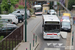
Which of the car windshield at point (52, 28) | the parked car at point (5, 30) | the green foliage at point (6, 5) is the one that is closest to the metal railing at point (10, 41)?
the parked car at point (5, 30)

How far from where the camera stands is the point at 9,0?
95.5ft

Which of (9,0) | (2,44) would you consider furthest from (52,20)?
(9,0)

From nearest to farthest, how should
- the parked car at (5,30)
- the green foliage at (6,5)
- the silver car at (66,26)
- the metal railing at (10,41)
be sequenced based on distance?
the metal railing at (10,41), the parked car at (5,30), the silver car at (66,26), the green foliage at (6,5)

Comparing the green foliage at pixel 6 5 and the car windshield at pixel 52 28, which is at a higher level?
the green foliage at pixel 6 5

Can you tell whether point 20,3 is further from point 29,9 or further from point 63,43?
point 63,43

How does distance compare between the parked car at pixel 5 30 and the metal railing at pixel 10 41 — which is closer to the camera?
the metal railing at pixel 10 41

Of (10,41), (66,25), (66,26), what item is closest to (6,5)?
(66,25)

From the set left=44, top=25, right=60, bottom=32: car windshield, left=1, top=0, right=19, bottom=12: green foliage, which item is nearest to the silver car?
left=44, top=25, right=60, bottom=32: car windshield

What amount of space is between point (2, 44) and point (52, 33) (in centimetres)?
715

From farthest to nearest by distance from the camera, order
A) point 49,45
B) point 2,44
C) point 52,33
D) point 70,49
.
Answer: point 52,33
point 49,45
point 70,49
point 2,44

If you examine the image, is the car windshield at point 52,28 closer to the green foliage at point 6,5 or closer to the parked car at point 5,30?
the parked car at point 5,30

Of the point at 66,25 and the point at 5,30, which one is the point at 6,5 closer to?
the point at 5,30

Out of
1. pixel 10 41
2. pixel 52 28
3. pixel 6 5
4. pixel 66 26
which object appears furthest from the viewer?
pixel 6 5

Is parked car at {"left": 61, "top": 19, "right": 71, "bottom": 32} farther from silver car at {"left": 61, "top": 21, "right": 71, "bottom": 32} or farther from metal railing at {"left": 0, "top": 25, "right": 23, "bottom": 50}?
metal railing at {"left": 0, "top": 25, "right": 23, "bottom": 50}
